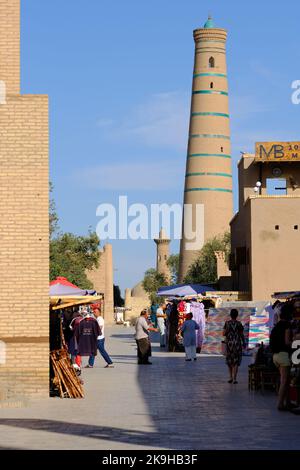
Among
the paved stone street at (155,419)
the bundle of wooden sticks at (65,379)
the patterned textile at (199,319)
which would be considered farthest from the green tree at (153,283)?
the bundle of wooden sticks at (65,379)

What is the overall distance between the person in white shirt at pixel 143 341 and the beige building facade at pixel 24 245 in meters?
10.2

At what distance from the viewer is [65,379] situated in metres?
19.0

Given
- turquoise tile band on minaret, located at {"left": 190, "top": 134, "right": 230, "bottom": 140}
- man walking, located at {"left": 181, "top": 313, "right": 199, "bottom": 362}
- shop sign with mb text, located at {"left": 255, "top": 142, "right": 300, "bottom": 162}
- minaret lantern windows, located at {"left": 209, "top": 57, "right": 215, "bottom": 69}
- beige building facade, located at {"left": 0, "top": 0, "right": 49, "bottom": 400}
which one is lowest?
man walking, located at {"left": 181, "top": 313, "right": 199, "bottom": 362}

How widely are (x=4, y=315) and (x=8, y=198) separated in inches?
77.2

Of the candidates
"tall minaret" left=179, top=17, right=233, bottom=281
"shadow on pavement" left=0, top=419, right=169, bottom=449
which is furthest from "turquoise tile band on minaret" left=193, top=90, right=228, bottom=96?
"shadow on pavement" left=0, top=419, right=169, bottom=449

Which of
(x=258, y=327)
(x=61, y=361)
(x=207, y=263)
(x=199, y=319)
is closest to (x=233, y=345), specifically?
(x=61, y=361)

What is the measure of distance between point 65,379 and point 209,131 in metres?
67.5

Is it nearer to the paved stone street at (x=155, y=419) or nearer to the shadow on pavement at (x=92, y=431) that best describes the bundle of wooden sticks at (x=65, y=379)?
the paved stone street at (x=155, y=419)

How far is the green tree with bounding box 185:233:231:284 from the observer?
7944 cm

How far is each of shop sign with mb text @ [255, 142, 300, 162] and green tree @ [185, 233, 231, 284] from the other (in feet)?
83.9

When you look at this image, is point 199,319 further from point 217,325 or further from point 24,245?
point 24,245

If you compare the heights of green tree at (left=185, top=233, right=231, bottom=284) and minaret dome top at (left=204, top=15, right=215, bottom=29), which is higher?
minaret dome top at (left=204, top=15, right=215, bottom=29)

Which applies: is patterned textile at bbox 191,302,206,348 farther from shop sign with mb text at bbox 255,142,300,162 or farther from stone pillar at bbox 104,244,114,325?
stone pillar at bbox 104,244,114,325

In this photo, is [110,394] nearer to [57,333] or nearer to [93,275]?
[57,333]
